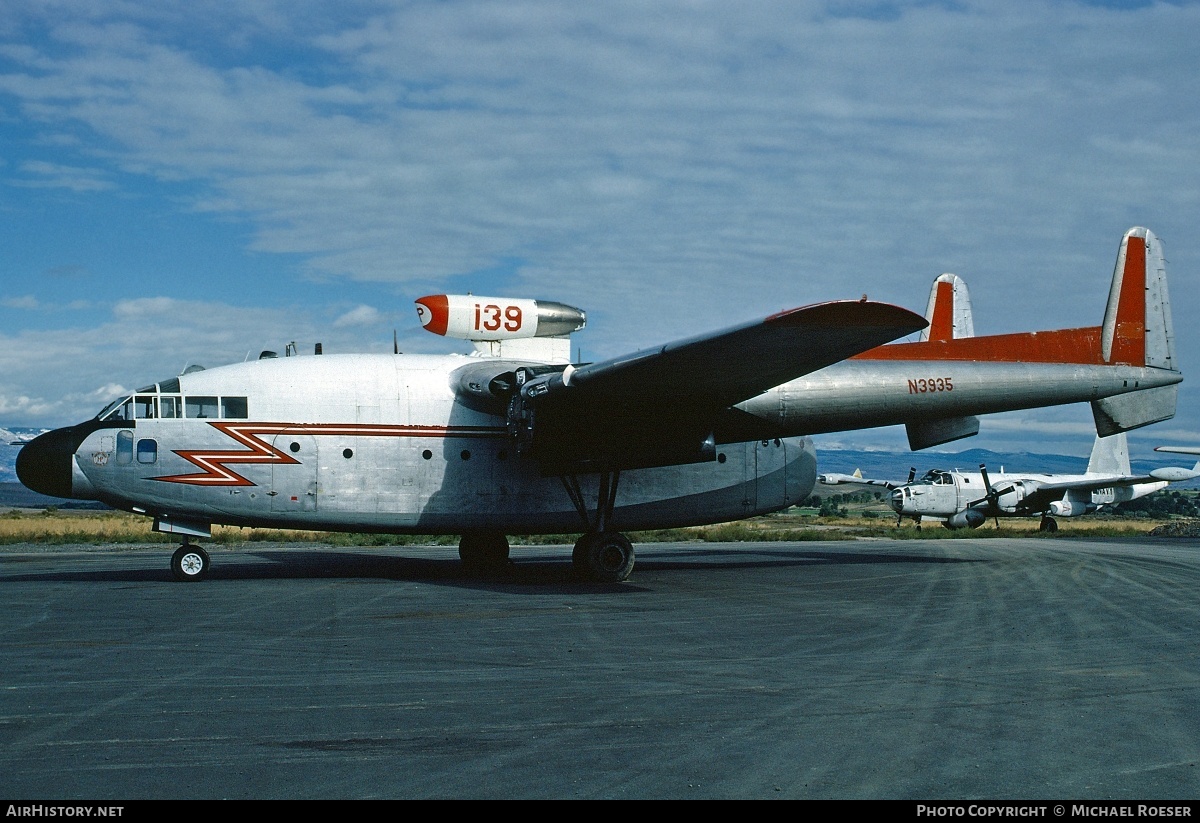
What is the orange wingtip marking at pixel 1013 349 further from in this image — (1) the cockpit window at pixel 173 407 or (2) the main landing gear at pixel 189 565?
(2) the main landing gear at pixel 189 565

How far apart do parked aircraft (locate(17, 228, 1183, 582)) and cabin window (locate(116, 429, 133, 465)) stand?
0.03 m

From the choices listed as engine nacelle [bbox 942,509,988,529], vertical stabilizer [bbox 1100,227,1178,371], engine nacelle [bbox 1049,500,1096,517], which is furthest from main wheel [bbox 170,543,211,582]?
engine nacelle [bbox 1049,500,1096,517]

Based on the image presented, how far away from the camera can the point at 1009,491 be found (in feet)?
173

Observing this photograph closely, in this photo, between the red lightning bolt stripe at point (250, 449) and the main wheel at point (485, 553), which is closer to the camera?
the red lightning bolt stripe at point (250, 449)

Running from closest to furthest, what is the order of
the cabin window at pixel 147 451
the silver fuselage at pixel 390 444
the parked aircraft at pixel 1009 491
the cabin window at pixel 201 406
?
the cabin window at pixel 147 451, the silver fuselage at pixel 390 444, the cabin window at pixel 201 406, the parked aircraft at pixel 1009 491

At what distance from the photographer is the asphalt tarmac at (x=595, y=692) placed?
6.07m

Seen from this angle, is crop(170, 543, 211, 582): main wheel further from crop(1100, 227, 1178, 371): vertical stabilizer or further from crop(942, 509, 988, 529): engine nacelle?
crop(942, 509, 988, 529): engine nacelle

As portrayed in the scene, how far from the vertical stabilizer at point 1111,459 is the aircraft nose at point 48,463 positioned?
182 ft

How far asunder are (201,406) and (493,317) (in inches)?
230

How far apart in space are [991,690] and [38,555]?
25840mm

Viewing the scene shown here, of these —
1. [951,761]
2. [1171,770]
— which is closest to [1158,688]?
[1171,770]

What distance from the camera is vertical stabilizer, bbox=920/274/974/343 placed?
25.7 meters

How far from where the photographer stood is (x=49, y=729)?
717 cm

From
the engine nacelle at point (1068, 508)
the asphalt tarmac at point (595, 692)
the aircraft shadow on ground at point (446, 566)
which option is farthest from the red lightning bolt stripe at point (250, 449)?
the engine nacelle at point (1068, 508)
